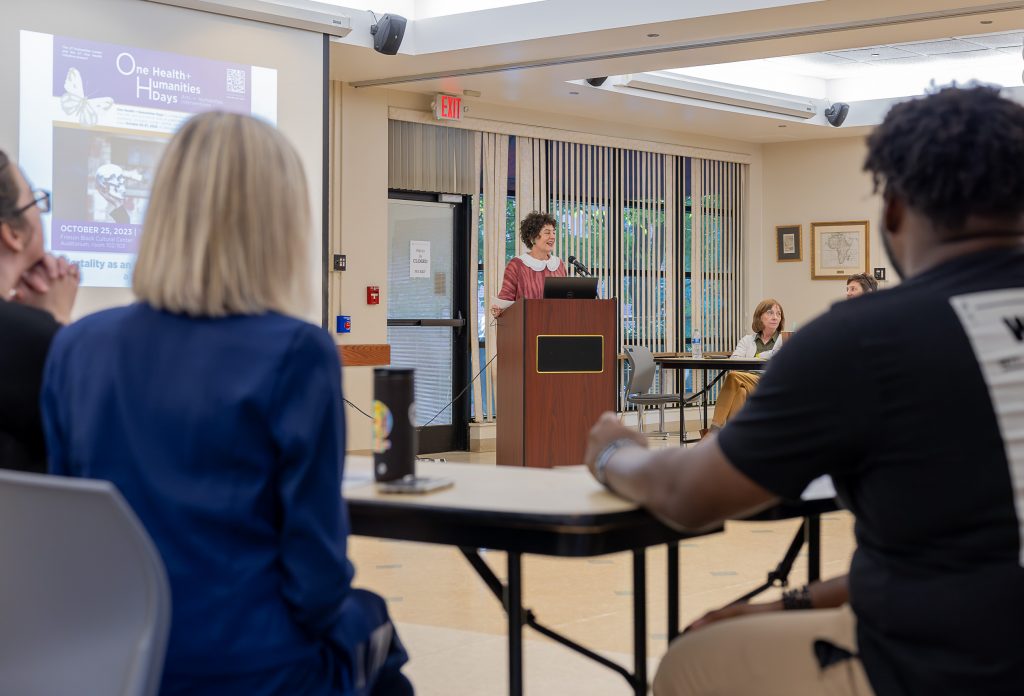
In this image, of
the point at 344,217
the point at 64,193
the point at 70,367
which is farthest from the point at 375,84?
the point at 70,367

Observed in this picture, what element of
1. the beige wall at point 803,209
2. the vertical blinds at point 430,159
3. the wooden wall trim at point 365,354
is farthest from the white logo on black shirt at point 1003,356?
the beige wall at point 803,209

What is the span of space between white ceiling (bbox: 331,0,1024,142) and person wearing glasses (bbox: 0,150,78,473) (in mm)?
5229

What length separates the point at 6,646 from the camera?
134cm

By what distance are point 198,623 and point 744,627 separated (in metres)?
0.76

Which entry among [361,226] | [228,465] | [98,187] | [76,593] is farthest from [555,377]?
[76,593]

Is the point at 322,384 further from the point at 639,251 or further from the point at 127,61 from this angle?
the point at 639,251

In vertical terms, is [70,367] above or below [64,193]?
below

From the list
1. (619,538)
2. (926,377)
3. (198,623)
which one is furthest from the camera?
(619,538)

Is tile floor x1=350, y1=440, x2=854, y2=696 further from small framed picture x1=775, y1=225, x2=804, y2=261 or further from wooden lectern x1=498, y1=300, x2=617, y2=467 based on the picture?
small framed picture x1=775, y1=225, x2=804, y2=261

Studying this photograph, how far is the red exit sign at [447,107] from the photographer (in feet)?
28.7

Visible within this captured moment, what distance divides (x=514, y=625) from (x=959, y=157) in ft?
3.43

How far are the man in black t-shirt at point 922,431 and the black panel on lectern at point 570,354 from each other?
482 cm

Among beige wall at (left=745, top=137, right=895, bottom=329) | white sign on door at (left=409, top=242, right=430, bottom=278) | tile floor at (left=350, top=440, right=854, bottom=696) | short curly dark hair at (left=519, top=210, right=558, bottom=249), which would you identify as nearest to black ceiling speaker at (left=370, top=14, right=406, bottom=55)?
short curly dark hair at (left=519, top=210, right=558, bottom=249)

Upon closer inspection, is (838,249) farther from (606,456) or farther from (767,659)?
(767,659)
